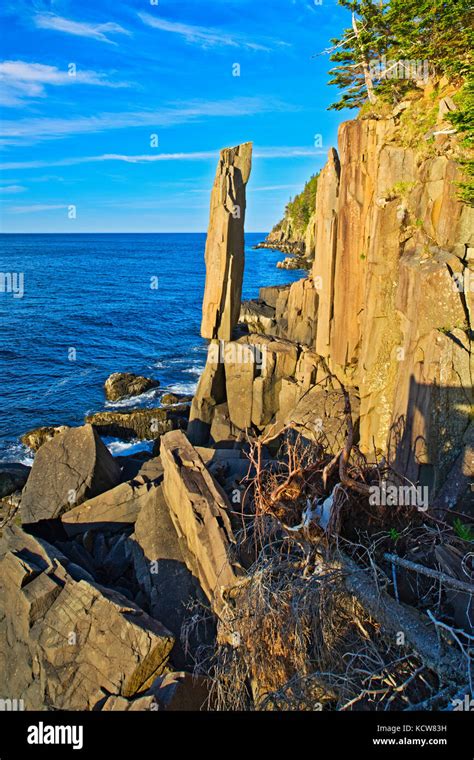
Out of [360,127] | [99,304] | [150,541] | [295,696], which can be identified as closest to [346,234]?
[360,127]

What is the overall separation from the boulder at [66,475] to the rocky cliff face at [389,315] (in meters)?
6.86

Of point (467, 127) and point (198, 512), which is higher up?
point (467, 127)

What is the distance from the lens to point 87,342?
4966 cm

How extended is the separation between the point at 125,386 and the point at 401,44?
2473 cm

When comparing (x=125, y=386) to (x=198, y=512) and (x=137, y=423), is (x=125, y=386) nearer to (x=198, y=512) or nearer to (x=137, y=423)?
(x=137, y=423)

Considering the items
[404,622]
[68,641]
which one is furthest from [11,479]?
[404,622]

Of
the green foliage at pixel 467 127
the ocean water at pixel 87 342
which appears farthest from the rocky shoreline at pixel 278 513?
the ocean water at pixel 87 342

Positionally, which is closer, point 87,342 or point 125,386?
point 125,386

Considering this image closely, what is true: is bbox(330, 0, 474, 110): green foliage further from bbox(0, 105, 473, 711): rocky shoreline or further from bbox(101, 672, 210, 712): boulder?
bbox(101, 672, 210, 712): boulder

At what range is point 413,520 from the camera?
18.8 ft

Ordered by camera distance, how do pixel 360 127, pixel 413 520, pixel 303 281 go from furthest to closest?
pixel 303 281
pixel 360 127
pixel 413 520
